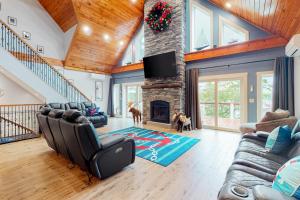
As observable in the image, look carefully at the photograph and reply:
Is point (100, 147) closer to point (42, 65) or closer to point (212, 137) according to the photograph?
point (212, 137)

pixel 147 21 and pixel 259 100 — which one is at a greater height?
pixel 147 21

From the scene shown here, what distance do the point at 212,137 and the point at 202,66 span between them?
2632 mm

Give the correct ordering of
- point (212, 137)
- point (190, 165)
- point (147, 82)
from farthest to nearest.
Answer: point (147, 82)
point (212, 137)
point (190, 165)

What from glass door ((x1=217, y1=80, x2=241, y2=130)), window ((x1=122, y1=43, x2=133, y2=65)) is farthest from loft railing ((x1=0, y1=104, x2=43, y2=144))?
→ glass door ((x1=217, y1=80, x2=241, y2=130))

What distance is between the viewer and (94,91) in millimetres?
→ 8289

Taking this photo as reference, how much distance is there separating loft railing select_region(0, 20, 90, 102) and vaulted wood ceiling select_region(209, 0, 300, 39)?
644 cm

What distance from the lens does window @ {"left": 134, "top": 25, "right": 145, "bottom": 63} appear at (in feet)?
25.0

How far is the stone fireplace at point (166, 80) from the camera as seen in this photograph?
5.43m

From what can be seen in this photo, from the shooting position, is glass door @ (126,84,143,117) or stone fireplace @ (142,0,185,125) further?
glass door @ (126,84,143,117)

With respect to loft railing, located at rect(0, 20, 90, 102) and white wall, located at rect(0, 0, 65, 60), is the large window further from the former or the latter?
loft railing, located at rect(0, 20, 90, 102)

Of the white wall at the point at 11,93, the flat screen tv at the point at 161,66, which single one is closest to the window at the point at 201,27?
the flat screen tv at the point at 161,66

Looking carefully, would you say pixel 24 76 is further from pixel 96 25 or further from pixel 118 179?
pixel 118 179

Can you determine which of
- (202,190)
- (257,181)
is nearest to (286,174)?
(257,181)

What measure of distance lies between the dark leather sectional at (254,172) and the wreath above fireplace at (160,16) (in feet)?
16.1
